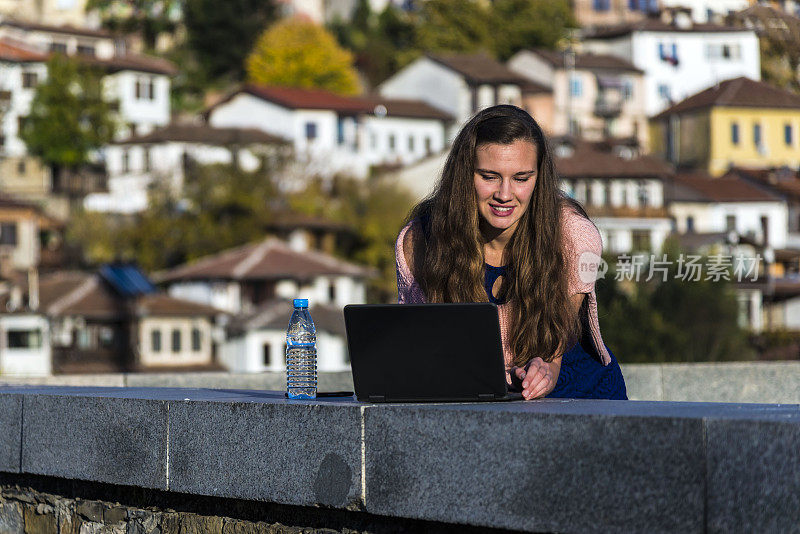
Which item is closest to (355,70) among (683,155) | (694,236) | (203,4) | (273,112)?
(203,4)

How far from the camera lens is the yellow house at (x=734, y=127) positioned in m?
16.9

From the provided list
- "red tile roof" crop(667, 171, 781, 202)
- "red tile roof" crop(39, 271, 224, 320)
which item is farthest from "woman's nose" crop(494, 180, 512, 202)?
"red tile roof" crop(39, 271, 224, 320)

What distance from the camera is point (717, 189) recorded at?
→ 26.7 metres

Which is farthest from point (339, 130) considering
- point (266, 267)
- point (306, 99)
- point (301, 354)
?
point (301, 354)

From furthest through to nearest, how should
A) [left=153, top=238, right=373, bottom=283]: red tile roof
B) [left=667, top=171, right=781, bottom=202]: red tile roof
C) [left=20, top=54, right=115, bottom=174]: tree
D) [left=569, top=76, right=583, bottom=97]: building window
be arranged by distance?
1. [left=20, top=54, right=115, bottom=174]: tree
2. [left=153, top=238, right=373, bottom=283]: red tile roof
3. [left=569, top=76, right=583, bottom=97]: building window
4. [left=667, top=171, right=781, bottom=202]: red tile roof

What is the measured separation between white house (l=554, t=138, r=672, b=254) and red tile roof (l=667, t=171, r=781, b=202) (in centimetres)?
602

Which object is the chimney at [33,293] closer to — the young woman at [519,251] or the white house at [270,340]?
the white house at [270,340]

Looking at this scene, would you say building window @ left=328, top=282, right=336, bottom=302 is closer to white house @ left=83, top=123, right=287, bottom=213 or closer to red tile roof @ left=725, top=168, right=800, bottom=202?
white house @ left=83, top=123, right=287, bottom=213

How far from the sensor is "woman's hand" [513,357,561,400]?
14.4 ft

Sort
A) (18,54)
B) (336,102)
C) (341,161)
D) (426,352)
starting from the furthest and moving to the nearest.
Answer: (18,54) < (336,102) < (341,161) < (426,352)

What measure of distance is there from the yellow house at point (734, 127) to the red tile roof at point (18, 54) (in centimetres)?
5337

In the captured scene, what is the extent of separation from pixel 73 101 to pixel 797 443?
71277 millimetres

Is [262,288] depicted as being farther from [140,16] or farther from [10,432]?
[10,432]

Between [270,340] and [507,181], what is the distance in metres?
51.4
